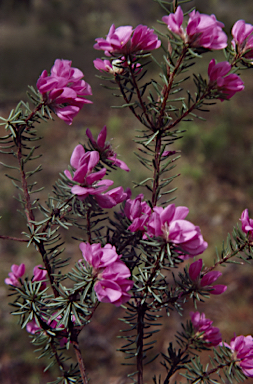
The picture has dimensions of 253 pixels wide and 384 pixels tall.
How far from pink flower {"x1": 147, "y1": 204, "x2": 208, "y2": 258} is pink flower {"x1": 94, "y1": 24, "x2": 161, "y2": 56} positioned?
254 mm

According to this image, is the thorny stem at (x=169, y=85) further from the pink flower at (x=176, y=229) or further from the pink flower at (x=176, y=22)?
the pink flower at (x=176, y=229)

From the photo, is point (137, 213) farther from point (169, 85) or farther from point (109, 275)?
point (169, 85)

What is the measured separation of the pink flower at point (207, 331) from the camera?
0.62 meters

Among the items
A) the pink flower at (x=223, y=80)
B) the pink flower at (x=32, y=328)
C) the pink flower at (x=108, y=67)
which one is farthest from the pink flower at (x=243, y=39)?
the pink flower at (x=32, y=328)

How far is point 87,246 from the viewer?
455mm

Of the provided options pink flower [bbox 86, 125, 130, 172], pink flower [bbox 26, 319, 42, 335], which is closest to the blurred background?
pink flower [bbox 86, 125, 130, 172]

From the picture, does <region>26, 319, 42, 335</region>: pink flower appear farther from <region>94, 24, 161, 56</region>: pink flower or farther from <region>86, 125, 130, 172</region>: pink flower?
<region>94, 24, 161, 56</region>: pink flower

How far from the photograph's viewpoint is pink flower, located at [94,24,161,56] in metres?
0.46

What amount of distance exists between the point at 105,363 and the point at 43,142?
248 centimetres

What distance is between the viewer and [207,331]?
2.06 feet

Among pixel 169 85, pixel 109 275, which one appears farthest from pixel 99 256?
pixel 169 85

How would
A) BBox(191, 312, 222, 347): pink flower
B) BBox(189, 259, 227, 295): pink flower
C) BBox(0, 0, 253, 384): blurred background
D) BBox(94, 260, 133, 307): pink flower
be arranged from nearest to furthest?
BBox(94, 260, 133, 307): pink flower
BBox(189, 259, 227, 295): pink flower
BBox(191, 312, 222, 347): pink flower
BBox(0, 0, 253, 384): blurred background

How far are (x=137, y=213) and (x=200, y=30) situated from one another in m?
0.28

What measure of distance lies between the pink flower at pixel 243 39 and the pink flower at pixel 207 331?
0.52 meters
